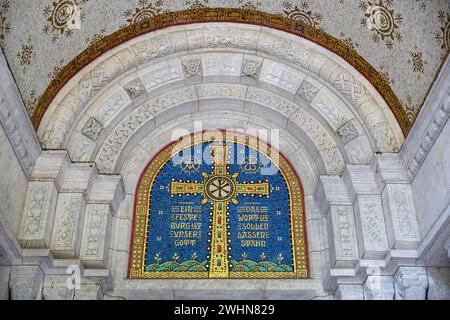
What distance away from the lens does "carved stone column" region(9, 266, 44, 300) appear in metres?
6.04

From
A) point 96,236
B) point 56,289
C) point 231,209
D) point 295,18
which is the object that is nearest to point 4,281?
point 56,289

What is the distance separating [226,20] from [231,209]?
2.26 m

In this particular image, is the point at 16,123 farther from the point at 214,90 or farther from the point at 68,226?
the point at 214,90

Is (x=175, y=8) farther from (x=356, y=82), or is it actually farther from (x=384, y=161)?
(x=384, y=161)

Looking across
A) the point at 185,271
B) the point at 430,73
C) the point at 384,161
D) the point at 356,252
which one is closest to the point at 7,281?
the point at 185,271

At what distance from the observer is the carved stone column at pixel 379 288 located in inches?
245

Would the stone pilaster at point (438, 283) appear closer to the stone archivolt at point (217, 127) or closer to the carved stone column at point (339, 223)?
the stone archivolt at point (217, 127)

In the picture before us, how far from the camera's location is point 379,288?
20.5 ft

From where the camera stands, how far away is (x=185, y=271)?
6.89m

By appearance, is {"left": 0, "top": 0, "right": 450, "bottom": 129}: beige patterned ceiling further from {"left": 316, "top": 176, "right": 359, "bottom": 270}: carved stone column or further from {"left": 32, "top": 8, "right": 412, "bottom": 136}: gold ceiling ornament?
{"left": 316, "top": 176, "right": 359, "bottom": 270}: carved stone column

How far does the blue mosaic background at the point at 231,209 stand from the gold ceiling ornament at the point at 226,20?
151cm

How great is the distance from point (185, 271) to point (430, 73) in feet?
10.8
